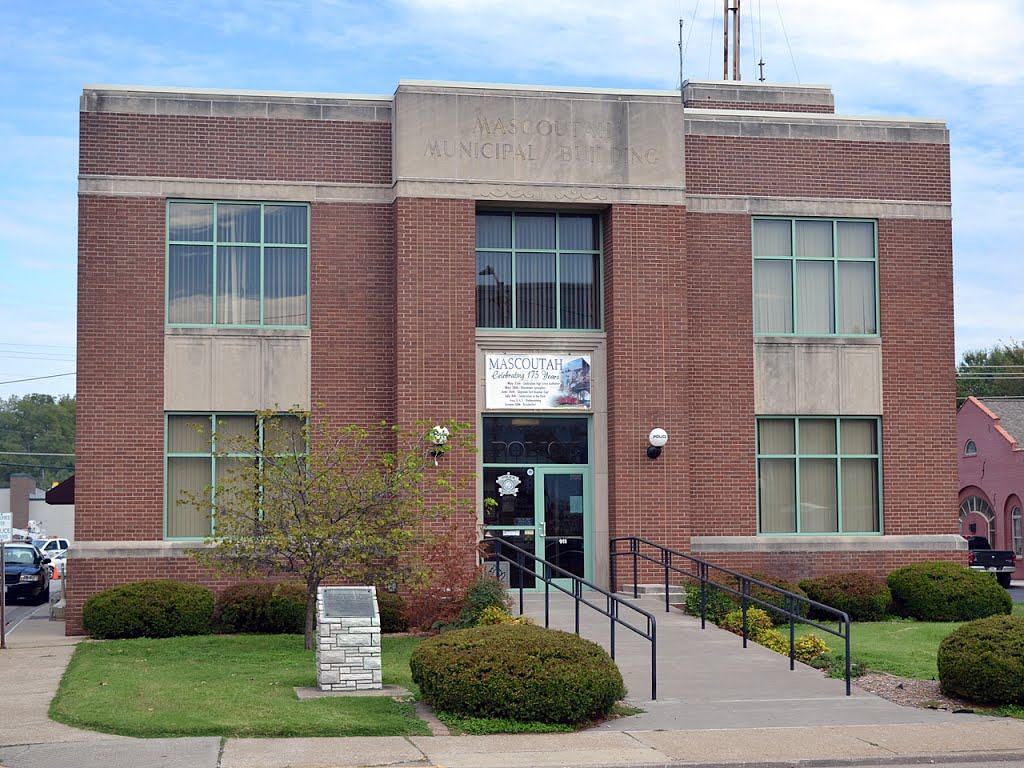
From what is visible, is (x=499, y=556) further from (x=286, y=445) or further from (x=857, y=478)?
(x=857, y=478)

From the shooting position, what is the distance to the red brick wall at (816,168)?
81.1ft

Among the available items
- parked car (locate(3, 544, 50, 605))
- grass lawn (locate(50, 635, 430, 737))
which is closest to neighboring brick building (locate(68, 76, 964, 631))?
grass lawn (locate(50, 635, 430, 737))

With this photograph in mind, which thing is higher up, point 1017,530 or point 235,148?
point 235,148

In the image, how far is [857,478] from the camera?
82.0ft

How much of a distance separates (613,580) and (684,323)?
16.0 ft

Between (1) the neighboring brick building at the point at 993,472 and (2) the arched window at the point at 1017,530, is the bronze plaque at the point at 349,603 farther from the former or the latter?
(2) the arched window at the point at 1017,530

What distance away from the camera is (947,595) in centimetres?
2308

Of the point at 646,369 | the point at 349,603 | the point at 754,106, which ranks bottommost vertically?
the point at 349,603

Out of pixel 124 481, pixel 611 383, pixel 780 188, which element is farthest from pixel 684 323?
pixel 124 481

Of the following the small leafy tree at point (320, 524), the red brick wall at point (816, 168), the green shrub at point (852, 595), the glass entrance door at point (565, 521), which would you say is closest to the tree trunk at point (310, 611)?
the small leafy tree at point (320, 524)

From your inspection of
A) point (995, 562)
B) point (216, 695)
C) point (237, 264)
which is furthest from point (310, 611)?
point (995, 562)

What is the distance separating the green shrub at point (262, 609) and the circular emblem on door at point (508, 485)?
13.6 feet

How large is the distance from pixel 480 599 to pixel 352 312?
21.2 ft

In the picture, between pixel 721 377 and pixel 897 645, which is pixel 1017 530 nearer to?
pixel 721 377
